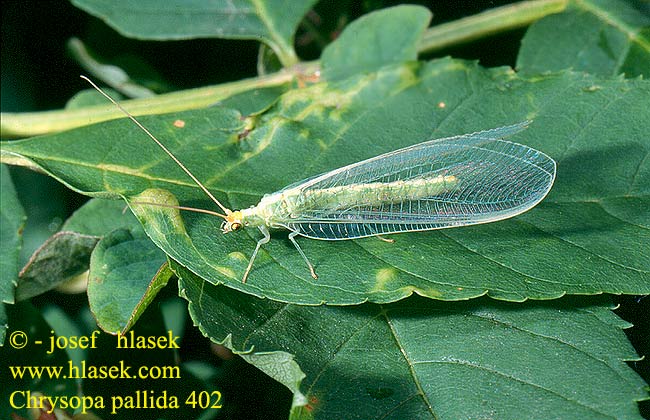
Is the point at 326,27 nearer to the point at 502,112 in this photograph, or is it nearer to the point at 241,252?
the point at 502,112

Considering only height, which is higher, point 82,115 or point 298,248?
point 82,115

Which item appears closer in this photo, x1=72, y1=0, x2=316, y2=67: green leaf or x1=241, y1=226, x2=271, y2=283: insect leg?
x1=241, y1=226, x2=271, y2=283: insect leg

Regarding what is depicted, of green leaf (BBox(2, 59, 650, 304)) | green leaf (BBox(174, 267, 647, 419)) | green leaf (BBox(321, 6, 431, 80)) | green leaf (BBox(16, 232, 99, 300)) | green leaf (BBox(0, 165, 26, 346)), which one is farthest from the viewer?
green leaf (BBox(321, 6, 431, 80))

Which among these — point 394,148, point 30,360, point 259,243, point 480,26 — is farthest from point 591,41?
point 30,360

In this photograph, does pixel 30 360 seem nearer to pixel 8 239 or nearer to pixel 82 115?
pixel 8 239

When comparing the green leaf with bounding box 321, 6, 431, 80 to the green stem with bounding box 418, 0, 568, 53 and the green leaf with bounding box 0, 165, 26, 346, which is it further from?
the green leaf with bounding box 0, 165, 26, 346

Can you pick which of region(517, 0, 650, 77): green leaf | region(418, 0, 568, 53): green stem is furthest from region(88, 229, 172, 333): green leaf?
region(517, 0, 650, 77): green leaf

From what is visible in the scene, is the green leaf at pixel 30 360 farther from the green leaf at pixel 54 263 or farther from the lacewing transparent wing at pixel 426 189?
the lacewing transparent wing at pixel 426 189

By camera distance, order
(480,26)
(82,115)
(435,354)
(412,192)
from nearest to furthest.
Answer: (435,354), (412,192), (82,115), (480,26)
